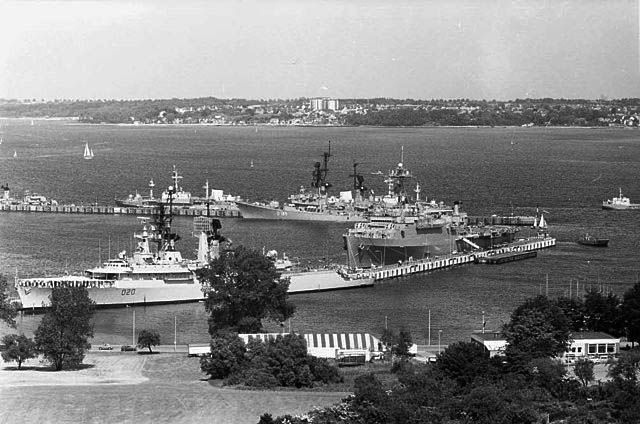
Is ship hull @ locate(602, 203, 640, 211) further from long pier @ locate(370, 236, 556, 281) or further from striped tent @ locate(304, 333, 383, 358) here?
striped tent @ locate(304, 333, 383, 358)

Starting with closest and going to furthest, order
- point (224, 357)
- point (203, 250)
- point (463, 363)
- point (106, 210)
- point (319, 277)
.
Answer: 1. point (463, 363)
2. point (224, 357)
3. point (203, 250)
4. point (319, 277)
5. point (106, 210)

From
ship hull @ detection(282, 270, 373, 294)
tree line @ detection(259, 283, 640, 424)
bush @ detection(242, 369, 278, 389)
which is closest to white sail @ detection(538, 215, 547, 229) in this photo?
ship hull @ detection(282, 270, 373, 294)

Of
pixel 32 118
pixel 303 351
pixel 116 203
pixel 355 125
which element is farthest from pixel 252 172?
pixel 32 118

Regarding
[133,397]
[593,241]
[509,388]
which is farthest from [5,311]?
[593,241]

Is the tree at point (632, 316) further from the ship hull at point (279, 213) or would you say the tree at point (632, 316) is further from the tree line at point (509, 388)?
the ship hull at point (279, 213)

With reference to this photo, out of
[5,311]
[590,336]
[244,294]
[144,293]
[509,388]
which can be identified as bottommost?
[144,293]

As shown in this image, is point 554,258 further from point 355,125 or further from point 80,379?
point 355,125

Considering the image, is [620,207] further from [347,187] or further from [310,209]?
[347,187]

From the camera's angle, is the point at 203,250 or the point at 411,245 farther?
the point at 411,245

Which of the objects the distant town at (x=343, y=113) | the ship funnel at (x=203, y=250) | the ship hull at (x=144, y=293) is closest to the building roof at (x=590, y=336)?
the ship hull at (x=144, y=293)
